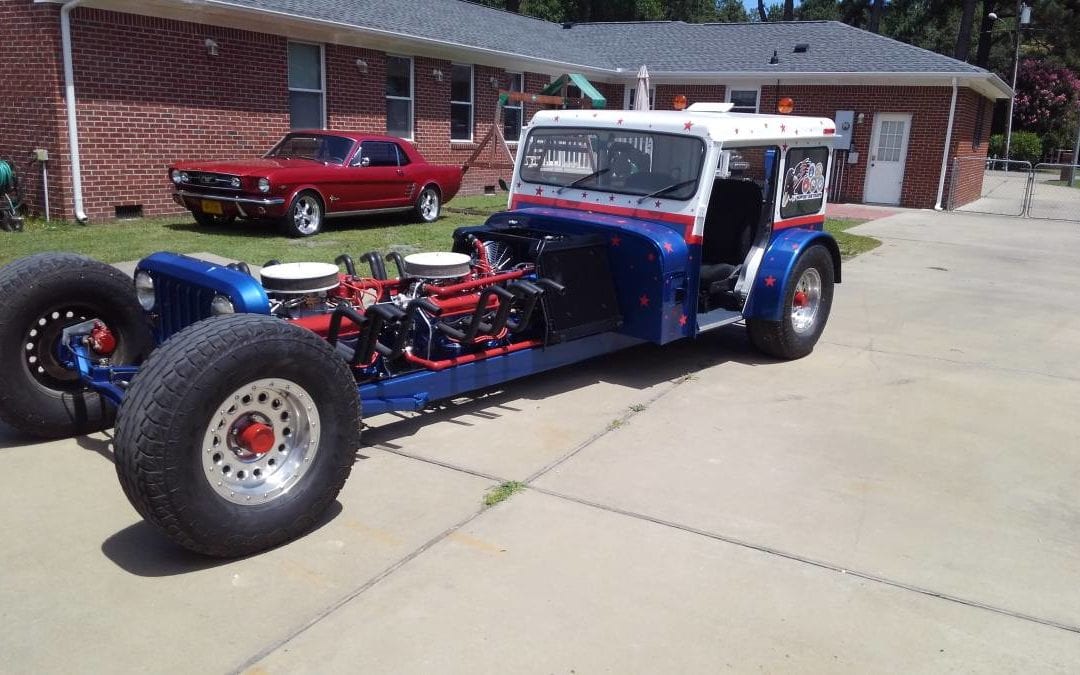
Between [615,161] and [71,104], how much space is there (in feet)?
29.6

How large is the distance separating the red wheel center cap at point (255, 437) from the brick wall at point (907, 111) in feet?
69.7

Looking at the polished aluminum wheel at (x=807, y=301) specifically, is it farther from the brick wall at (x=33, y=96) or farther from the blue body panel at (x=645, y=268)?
the brick wall at (x=33, y=96)

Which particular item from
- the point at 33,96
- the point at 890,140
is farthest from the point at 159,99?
the point at 890,140

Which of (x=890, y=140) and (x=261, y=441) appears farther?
(x=890, y=140)

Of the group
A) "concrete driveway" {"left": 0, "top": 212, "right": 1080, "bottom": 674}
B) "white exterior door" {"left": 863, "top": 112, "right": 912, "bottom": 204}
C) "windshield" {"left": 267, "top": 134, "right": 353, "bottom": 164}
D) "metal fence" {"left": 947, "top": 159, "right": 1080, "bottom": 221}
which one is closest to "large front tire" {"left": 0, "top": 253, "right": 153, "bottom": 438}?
"concrete driveway" {"left": 0, "top": 212, "right": 1080, "bottom": 674}

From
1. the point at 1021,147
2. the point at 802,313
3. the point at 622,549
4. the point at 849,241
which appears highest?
the point at 1021,147

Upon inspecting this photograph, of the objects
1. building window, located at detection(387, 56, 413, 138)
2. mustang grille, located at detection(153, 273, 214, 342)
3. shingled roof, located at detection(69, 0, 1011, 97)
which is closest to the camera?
mustang grille, located at detection(153, 273, 214, 342)

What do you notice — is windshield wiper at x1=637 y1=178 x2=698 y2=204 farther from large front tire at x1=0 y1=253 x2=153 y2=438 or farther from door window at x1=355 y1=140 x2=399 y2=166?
door window at x1=355 y1=140 x2=399 y2=166

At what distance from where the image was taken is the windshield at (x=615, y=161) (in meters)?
6.03

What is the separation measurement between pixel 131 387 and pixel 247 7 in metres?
11.6

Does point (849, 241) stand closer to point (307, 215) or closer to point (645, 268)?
point (307, 215)

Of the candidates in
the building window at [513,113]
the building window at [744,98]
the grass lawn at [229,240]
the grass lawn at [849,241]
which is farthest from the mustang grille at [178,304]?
the building window at [744,98]

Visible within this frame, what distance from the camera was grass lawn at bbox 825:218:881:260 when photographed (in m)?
13.3

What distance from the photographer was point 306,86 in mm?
15359
